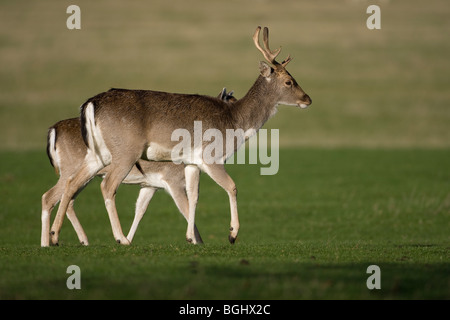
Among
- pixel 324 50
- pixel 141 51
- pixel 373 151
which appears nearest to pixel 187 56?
pixel 141 51

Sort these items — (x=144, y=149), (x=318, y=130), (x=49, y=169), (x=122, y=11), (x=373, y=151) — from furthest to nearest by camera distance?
(x=122, y=11) → (x=318, y=130) → (x=373, y=151) → (x=49, y=169) → (x=144, y=149)

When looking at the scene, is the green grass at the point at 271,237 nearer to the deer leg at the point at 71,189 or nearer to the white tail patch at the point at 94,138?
the deer leg at the point at 71,189

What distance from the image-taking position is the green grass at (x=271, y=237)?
9.21 metres

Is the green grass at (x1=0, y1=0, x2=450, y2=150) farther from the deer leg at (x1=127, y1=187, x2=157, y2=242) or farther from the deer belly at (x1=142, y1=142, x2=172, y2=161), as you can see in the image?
the deer belly at (x1=142, y1=142, x2=172, y2=161)

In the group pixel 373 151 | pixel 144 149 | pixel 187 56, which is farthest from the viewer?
pixel 187 56

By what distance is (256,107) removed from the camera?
47.5 ft

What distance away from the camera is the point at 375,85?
60.2m

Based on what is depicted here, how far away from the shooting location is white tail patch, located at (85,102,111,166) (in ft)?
42.4

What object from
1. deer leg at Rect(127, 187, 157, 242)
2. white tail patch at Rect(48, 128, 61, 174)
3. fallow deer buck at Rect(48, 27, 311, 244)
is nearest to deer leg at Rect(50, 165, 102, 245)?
fallow deer buck at Rect(48, 27, 311, 244)

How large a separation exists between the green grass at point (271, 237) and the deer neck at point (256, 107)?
209 centimetres
